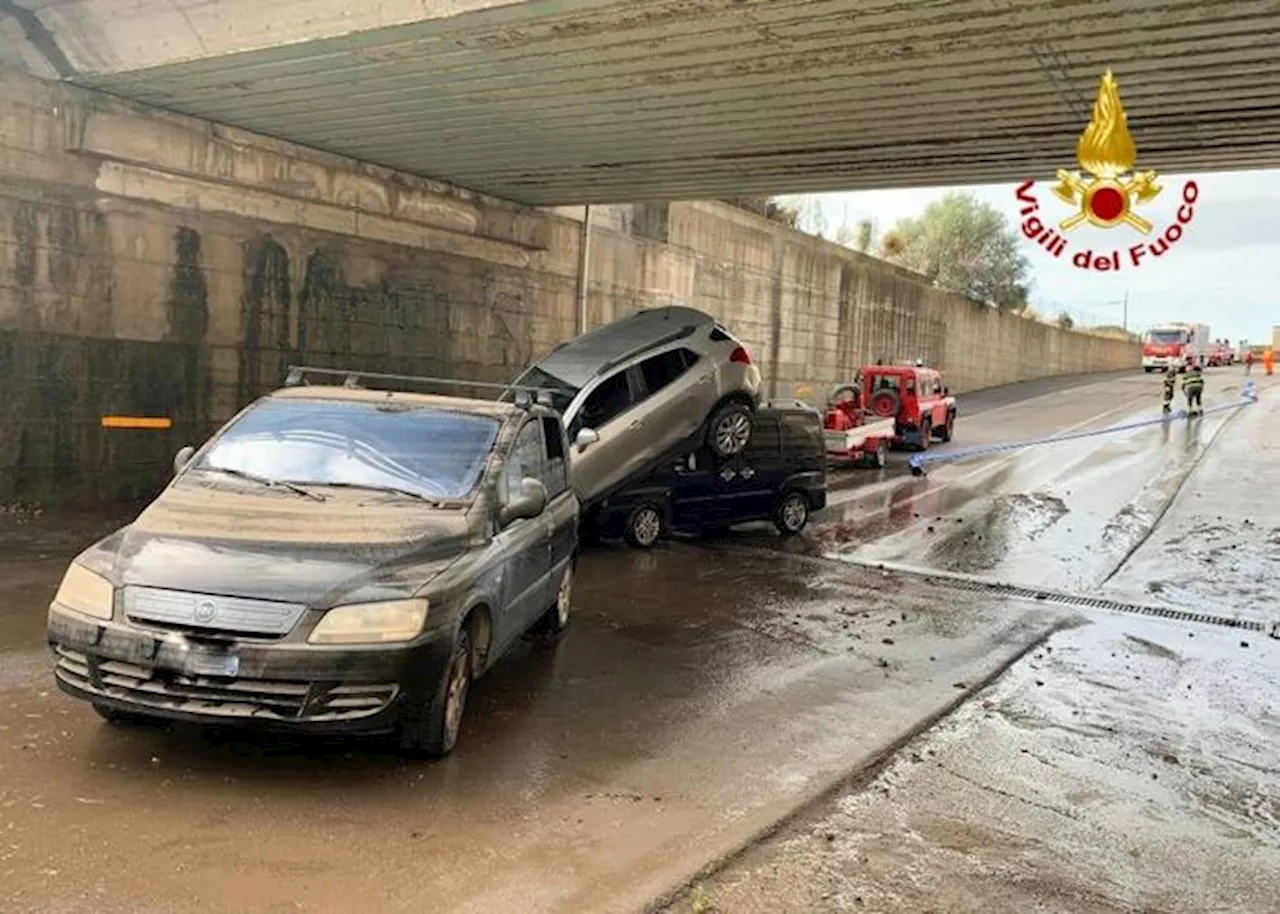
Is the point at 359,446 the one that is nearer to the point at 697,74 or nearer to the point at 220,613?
the point at 220,613

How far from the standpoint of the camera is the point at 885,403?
22.9 metres

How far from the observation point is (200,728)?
501 cm

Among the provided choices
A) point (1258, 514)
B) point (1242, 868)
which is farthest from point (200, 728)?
point (1258, 514)

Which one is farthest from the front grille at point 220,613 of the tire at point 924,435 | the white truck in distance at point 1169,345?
the white truck in distance at point 1169,345

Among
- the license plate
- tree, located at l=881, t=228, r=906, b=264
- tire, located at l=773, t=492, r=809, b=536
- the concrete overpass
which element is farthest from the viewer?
tree, located at l=881, t=228, r=906, b=264

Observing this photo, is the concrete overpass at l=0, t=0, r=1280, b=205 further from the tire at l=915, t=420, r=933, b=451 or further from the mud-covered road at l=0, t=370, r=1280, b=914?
the tire at l=915, t=420, r=933, b=451

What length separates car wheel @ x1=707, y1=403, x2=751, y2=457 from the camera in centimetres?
1231

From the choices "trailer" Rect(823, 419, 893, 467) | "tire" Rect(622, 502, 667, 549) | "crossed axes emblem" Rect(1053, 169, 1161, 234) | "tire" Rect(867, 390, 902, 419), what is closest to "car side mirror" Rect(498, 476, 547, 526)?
"crossed axes emblem" Rect(1053, 169, 1161, 234)

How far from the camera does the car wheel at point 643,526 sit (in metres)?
11.9

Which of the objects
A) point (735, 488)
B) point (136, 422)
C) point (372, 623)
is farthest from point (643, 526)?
point (372, 623)

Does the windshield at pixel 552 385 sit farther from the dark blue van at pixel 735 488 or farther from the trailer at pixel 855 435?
the trailer at pixel 855 435

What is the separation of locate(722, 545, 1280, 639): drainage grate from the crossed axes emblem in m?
4.14

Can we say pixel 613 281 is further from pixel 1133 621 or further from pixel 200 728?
pixel 200 728

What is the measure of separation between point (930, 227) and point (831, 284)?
46.4 feet
